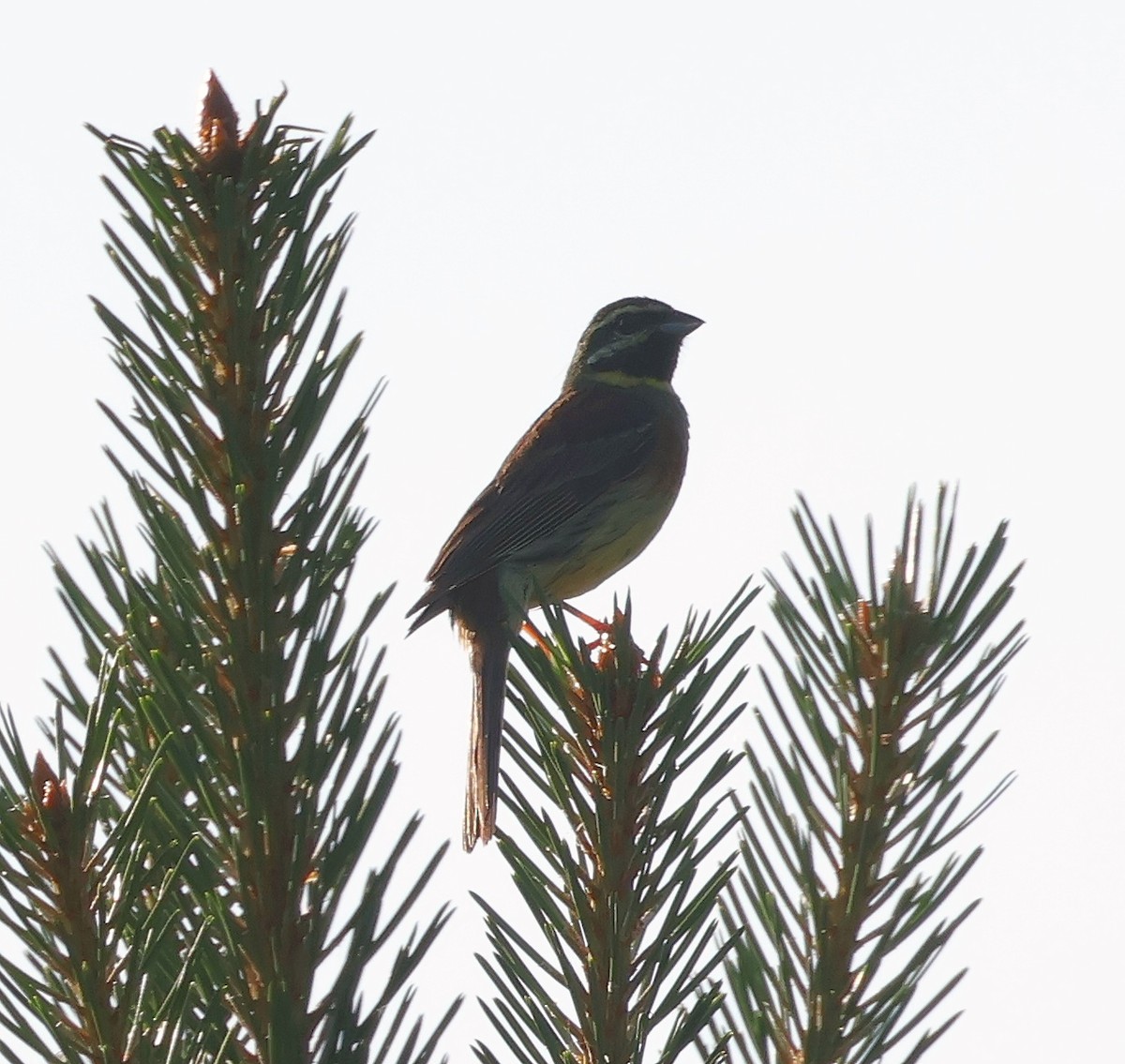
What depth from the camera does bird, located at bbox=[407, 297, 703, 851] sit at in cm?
638

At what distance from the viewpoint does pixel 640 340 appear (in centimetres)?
886

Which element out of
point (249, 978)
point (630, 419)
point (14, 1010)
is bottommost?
point (14, 1010)

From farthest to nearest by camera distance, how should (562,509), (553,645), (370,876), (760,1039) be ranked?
(562,509), (553,645), (760,1039), (370,876)

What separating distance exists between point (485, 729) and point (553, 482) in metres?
2.44

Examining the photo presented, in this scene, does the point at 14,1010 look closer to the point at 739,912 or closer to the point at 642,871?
the point at 642,871

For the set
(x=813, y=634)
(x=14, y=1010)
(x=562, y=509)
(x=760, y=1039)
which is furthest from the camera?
(x=562, y=509)

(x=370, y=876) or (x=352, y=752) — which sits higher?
(x=352, y=752)

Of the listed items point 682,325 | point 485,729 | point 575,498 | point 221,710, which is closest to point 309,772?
point 221,710

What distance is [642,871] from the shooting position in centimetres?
208

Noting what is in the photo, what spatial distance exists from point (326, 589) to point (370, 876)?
36cm

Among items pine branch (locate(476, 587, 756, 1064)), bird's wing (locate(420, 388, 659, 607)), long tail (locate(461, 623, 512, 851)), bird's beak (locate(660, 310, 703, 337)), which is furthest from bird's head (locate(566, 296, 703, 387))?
pine branch (locate(476, 587, 756, 1064))

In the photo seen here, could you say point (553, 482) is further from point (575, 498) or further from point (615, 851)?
point (615, 851)

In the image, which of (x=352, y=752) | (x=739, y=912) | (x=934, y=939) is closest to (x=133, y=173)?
(x=352, y=752)

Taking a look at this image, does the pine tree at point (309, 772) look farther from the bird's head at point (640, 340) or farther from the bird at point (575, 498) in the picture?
the bird's head at point (640, 340)
